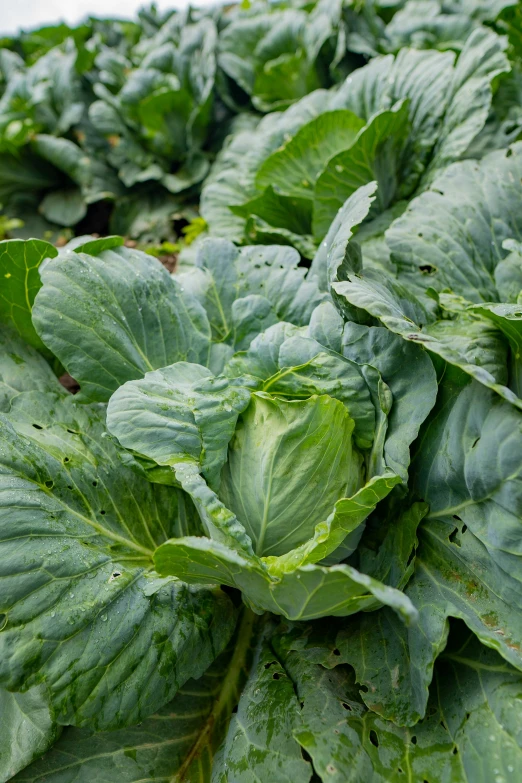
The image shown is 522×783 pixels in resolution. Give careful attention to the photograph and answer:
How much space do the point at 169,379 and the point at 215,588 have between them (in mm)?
599

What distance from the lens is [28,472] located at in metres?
1.48

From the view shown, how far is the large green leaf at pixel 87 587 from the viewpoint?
1.30 metres

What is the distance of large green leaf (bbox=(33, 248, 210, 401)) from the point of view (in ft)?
5.42

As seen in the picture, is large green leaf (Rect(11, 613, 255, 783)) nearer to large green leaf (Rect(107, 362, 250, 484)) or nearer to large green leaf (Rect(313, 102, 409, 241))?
large green leaf (Rect(107, 362, 250, 484))

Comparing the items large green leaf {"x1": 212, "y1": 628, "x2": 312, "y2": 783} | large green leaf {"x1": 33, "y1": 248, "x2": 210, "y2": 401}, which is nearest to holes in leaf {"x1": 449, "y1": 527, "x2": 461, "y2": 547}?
large green leaf {"x1": 212, "y1": 628, "x2": 312, "y2": 783}

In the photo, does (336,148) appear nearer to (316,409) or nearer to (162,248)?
(162,248)

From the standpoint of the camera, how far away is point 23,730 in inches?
57.4

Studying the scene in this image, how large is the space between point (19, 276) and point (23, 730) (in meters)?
1.22

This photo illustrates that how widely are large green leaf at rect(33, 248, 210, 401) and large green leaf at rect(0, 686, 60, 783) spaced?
792 mm

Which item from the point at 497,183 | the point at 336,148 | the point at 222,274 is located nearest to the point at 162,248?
the point at 336,148

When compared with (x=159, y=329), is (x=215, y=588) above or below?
below

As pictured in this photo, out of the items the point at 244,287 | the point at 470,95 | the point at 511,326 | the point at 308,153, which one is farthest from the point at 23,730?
the point at 470,95

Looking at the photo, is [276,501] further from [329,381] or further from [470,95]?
[470,95]

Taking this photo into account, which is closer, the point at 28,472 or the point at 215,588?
the point at 28,472
